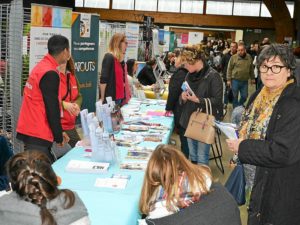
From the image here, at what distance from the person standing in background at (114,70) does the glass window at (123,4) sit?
1579cm

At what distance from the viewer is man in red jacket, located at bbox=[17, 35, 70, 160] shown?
10.5 feet

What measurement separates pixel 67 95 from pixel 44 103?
459 mm

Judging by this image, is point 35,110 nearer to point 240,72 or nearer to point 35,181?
point 35,181

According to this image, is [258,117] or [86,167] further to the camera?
[86,167]

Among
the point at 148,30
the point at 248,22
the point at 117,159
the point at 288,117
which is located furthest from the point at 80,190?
the point at 248,22

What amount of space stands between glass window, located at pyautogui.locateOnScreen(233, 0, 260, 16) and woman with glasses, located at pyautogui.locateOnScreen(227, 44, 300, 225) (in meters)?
18.5

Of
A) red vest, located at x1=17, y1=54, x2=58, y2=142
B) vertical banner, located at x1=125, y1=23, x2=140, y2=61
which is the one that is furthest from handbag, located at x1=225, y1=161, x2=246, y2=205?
vertical banner, located at x1=125, y1=23, x2=140, y2=61

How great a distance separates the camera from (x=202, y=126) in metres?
4.24

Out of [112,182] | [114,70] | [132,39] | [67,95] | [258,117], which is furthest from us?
[132,39]

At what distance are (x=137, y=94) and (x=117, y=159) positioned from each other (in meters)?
3.41

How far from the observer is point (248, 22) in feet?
65.7

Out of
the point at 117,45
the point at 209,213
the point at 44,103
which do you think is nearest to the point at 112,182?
the point at 44,103

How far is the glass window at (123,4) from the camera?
20688 millimetres

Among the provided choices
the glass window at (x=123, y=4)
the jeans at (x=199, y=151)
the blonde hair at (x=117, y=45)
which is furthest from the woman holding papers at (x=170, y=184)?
the glass window at (x=123, y=4)
